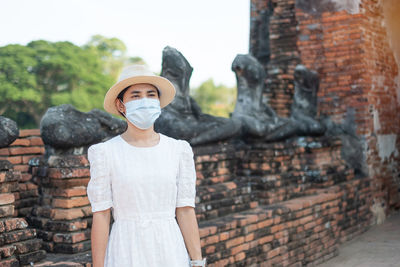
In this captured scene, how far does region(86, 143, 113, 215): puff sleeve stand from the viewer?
2055 millimetres

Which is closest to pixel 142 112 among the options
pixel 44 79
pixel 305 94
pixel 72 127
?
pixel 72 127

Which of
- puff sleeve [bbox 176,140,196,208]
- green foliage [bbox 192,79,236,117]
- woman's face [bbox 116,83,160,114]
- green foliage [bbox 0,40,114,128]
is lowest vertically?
puff sleeve [bbox 176,140,196,208]

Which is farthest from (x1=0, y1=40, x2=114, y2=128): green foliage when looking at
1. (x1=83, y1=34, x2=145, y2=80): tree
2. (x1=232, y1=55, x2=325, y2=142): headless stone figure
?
(x1=232, y1=55, x2=325, y2=142): headless stone figure

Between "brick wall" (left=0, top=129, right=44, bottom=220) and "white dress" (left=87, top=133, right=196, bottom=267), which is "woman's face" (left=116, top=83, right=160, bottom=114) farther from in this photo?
"brick wall" (left=0, top=129, right=44, bottom=220)

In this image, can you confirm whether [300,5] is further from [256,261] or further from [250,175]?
[256,261]

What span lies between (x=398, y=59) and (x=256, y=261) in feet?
16.8

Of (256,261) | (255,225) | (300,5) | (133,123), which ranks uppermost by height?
(300,5)

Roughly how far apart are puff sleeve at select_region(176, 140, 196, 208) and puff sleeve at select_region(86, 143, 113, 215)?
0.31m

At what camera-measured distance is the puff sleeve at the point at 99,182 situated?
6.74ft

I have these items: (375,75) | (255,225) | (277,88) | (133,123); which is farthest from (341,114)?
(133,123)

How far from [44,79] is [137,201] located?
2322cm

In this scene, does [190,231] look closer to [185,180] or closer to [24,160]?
[185,180]

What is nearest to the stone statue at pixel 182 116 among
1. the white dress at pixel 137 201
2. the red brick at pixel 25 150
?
the red brick at pixel 25 150

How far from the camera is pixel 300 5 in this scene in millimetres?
7711
